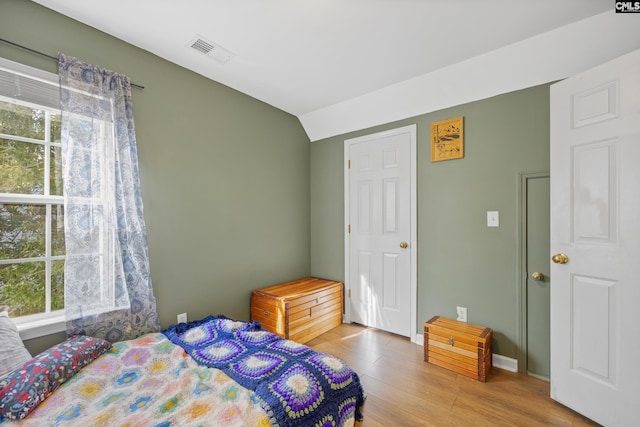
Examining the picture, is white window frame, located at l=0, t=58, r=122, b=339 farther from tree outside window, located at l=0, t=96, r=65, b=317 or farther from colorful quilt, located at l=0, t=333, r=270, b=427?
colorful quilt, located at l=0, t=333, r=270, b=427

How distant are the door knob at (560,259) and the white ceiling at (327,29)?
152 centimetres

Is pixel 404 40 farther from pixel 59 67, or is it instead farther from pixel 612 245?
pixel 59 67

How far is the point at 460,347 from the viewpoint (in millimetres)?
2150

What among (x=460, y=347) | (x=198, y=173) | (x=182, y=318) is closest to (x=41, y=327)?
(x=182, y=318)

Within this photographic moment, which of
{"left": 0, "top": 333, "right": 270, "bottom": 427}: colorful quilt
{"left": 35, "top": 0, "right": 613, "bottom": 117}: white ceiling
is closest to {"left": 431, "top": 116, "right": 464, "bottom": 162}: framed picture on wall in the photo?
{"left": 35, "top": 0, "right": 613, "bottom": 117}: white ceiling

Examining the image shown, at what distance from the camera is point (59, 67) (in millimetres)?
1694

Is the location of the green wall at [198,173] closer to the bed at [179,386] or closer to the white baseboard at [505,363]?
the bed at [179,386]

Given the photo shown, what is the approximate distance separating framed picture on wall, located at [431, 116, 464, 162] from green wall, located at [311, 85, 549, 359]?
0.15ft

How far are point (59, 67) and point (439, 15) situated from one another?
2403 mm

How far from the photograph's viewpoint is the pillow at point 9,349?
4.28 feet

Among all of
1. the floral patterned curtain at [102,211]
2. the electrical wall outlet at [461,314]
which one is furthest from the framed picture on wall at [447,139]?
the floral patterned curtain at [102,211]

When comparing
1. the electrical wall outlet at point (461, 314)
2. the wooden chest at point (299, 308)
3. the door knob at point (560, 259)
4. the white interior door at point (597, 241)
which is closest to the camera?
the white interior door at point (597, 241)

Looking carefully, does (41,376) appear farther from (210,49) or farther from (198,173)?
(210,49)

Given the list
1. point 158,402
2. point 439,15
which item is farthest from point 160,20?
point 158,402
